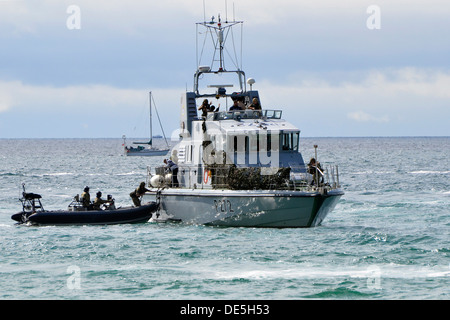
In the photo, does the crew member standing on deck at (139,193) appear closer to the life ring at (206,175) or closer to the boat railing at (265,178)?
the boat railing at (265,178)

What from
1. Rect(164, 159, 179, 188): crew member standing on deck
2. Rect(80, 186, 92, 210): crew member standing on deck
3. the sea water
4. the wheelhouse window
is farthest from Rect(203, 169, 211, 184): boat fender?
Rect(80, 186, 92, 210): crew member standing on deck

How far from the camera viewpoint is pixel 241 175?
90.8 feet

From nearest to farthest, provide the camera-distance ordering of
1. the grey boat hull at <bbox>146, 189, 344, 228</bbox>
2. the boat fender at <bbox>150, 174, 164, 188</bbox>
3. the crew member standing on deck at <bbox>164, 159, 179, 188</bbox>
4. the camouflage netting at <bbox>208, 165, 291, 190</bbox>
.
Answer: the grey boat hull at <bbox>146, 189, 344, 228</bbox> < the camouflage netting at <bbox>208, 165, 291, 190</bbox> < the crew member standing on deck at <bbox>164, 159, 179, 188</bbox> < the boat fender at <bbox>150, 174, 164, 188</bbox>

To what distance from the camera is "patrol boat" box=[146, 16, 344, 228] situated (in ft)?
89.1

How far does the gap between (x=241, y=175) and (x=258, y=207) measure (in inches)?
49.7

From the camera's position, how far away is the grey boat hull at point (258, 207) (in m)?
26.8

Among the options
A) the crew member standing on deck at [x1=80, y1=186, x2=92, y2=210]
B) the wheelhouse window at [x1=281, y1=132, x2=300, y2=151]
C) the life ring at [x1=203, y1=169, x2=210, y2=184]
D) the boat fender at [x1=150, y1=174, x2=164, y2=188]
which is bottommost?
the crew member standing on deck at [x1=80, y1=186, x2=92, y2=210]

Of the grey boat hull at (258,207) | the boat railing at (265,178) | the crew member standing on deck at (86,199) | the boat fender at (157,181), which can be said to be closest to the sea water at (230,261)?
the grey boat hull at (258,207)

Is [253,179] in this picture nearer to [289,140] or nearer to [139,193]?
[289,140]

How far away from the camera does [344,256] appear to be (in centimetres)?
2377

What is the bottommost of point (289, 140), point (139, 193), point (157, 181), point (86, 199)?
point (86, 199)

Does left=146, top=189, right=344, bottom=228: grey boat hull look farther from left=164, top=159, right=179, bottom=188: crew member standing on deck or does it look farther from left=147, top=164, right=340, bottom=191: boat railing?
left=164, top=159, right=179, bottom=188: crew member standing on deck

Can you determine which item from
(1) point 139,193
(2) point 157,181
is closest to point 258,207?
(2) point 157,181

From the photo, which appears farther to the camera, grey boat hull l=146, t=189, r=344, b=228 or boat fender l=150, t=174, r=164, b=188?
boat fender l=150, t=174, r=164, b=188
